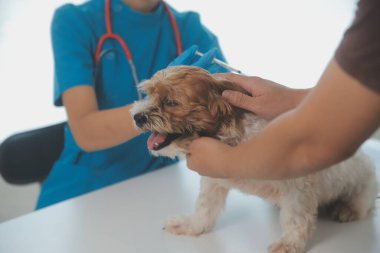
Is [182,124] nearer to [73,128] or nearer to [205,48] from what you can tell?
[73,128]

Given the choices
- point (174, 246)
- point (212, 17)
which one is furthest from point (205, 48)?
point (174, 246)

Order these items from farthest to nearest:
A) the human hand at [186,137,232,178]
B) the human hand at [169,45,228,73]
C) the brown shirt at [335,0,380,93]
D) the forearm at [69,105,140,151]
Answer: the forearm at [69,105,140,151] < the human hand at [169,45,228,73] < the human hand at [186,137,232,178] < the brown shirt at [335,0,380,93]

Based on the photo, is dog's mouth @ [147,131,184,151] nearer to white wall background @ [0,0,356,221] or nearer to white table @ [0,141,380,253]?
white table @ [0,141,380,253]

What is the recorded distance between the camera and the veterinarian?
1.32 ft

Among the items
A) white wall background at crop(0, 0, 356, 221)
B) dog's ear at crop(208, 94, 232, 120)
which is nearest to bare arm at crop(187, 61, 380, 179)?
dog's ear at crop(208, 94, 232, 120)

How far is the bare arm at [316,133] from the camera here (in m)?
0.42

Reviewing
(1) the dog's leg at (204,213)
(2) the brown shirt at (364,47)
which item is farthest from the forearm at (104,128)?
(2) the brown shirt at (364,47)

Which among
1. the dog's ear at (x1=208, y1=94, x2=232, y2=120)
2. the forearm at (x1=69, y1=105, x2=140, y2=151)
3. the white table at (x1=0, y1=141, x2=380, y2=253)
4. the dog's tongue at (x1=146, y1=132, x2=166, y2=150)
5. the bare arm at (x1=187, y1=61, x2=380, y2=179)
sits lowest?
the white table at (x1=0, y1=141, x2=380, y2=253)

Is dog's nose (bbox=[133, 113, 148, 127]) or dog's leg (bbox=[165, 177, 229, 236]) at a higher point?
dog's nose (bbox=[133, 113, 148, 127])

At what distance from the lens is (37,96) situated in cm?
191

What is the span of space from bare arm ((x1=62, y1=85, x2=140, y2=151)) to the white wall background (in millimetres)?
587

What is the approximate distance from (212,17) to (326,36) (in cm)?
71

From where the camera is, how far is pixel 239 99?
733 mm

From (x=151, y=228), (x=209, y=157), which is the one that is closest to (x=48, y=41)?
(x=151, y=228)
